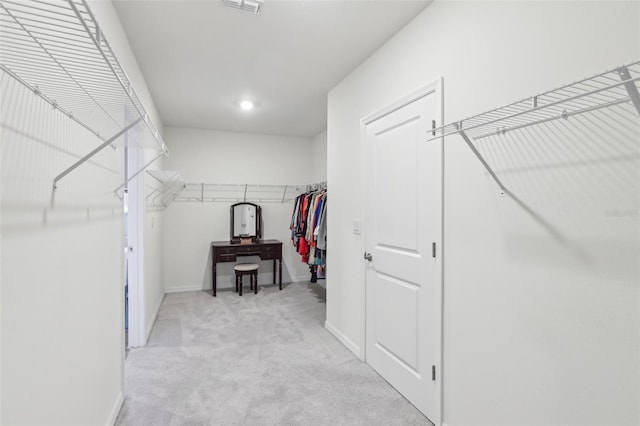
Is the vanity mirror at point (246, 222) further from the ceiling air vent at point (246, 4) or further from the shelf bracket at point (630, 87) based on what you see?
the shelf bracket at point (630, 87)

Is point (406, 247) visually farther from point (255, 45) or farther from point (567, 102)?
point (255, 45)

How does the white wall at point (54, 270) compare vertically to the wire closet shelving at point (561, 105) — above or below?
below

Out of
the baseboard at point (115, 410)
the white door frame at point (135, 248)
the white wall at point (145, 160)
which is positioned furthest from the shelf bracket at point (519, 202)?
the white door frame at point (135, 248)

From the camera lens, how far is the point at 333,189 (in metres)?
3.30

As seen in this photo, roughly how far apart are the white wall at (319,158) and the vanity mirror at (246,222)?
3.53 ft

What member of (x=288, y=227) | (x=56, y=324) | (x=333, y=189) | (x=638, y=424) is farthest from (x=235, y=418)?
(x=288, y=227)

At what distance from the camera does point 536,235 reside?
1.39 m

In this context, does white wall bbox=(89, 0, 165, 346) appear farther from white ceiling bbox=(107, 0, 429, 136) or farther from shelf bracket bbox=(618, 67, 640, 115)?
shelf bracket bbox=(618, 67, 640, 115)

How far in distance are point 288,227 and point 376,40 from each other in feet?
12.0

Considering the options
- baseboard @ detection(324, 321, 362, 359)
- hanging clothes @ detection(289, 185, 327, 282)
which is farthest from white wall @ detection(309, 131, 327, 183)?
baseboard @ detection(324, 321, 362, 359)

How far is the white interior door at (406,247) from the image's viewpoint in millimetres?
1958

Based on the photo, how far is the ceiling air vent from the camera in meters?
1.95

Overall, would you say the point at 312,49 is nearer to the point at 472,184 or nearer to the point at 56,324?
the point at 472,184

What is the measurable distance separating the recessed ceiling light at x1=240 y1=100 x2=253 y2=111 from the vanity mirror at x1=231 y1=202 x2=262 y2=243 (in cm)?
176
